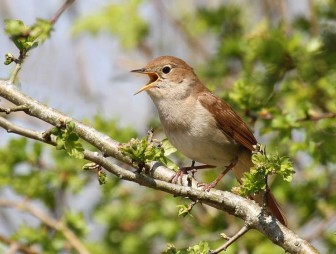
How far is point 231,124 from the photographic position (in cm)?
479

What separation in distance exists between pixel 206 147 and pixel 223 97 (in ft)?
1.97

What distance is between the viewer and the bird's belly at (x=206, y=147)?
4.54 metres

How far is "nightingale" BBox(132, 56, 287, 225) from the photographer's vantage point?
4590 mm

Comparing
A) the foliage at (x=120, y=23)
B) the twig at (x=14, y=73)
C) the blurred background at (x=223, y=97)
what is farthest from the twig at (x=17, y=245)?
the foliage at (x=120, y=23)

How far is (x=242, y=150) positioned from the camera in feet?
15.9

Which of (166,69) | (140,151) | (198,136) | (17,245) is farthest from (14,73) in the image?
(166,69)

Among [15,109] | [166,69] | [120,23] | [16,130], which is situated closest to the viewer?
[16,130]

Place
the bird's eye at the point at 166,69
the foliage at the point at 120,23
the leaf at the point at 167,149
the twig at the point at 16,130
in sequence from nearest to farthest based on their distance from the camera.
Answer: the twig at the point at 16,130, the leaf at the point at 167,149, the bird's eye at the point at 166,69, the foliage at the point at 120,23

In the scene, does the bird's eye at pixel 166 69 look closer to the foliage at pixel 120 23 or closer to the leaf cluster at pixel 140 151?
the foliage at pixel 120 23

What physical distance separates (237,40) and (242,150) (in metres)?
1.64

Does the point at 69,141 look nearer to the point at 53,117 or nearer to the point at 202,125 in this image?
the point at 53,117

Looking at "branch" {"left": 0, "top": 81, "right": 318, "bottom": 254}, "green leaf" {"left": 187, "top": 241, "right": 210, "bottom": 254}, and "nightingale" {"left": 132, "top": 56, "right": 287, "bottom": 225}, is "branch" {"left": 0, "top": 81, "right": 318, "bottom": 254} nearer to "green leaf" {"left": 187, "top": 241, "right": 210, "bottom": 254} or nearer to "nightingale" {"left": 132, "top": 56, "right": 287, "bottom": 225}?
"green leaf" {"left": 187, "top": 241, "right": 210, "bottom": 254}

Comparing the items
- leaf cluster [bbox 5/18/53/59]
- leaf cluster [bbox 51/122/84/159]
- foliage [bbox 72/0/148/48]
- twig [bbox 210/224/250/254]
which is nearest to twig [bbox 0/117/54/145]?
leaf cluster [bbox 51/122/84/159]

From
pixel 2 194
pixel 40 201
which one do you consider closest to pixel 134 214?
pixel 40 201
